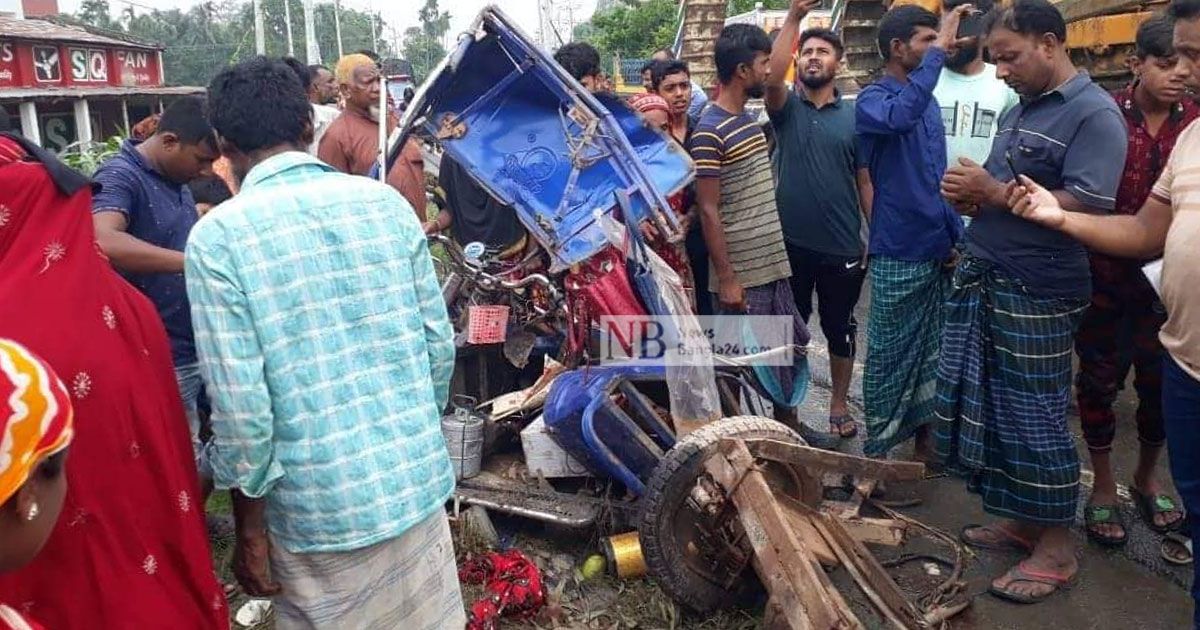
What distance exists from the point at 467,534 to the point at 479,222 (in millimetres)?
1849

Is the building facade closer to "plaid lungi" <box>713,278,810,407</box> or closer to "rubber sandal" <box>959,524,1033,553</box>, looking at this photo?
"plaid lungi" <box>713,278,810,407</box>

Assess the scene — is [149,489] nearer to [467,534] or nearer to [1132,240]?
[467,534]

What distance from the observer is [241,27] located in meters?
65.4

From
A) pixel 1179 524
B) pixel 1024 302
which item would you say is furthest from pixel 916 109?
pixel 1179 524

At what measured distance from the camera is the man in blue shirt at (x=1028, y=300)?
116 inches

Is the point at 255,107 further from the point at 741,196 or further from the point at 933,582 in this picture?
the point at 933,582

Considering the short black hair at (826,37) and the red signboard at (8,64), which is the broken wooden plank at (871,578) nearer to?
the short black hair at (826,37)

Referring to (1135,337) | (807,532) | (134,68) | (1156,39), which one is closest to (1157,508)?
(1135,337)

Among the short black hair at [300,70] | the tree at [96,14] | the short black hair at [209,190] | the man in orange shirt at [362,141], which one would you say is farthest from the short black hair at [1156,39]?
the tree at [96,14]

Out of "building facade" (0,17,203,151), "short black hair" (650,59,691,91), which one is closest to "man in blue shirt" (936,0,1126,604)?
"short black hair" (650,59,691,91)

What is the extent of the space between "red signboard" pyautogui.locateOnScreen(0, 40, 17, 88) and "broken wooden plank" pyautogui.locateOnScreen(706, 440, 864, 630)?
21.7 m

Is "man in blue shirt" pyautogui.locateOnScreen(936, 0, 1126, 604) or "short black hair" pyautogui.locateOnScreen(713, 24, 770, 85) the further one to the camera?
"short black hair" pyautogui.locateOnScreen(713, 24, 770, 85)

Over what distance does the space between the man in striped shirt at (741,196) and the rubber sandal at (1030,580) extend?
4.18 ft

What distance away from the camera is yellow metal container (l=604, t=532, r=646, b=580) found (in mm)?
3305
